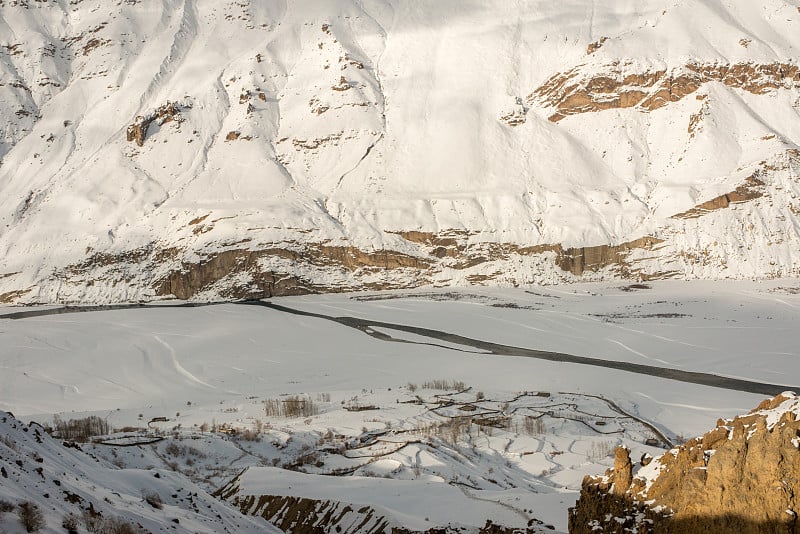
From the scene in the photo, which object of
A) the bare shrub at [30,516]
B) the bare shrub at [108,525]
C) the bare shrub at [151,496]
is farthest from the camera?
the bare shrub at [151,496]

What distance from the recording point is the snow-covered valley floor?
45.4 feet

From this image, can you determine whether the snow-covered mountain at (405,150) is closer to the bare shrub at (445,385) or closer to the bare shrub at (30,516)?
the bare shrub at (445,385)

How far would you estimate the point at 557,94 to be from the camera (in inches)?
3051

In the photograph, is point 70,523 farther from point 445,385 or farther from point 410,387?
point 445,385

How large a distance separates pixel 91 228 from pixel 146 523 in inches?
2813

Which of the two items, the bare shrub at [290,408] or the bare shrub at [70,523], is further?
the bare shrub at [290,408]

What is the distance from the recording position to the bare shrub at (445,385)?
85.2 ft

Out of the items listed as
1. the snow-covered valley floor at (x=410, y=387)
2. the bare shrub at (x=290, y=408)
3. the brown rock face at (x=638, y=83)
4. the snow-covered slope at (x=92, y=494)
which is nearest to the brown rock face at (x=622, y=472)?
the snow-covered valley floor at (x=410, y=387)

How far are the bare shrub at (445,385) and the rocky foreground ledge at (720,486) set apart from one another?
1873 centimetres

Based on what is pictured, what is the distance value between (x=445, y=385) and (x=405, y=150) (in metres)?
53.3

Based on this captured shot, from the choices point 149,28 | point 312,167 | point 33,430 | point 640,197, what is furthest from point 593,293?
point 149,28

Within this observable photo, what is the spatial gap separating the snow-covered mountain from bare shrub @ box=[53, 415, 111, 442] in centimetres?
4427

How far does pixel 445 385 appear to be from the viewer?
2642cm

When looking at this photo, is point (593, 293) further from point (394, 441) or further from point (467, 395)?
point (394, 441)
